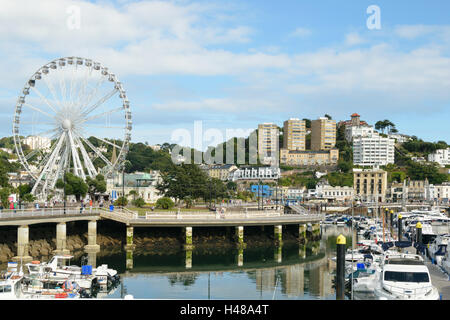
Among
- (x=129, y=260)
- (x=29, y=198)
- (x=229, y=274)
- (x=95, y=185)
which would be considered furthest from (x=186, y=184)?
(x=229, y=274)

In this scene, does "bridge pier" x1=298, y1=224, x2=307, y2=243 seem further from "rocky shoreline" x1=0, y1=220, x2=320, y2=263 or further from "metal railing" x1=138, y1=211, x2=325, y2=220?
"metal railing" x1=138, y1=211, x2=325, y2=220

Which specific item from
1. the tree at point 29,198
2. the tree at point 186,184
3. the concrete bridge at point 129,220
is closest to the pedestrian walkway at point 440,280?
the concrete bridge at point 129,220

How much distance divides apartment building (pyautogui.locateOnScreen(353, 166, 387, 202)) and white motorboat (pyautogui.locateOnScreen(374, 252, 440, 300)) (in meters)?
162

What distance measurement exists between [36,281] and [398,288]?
72.5 feet

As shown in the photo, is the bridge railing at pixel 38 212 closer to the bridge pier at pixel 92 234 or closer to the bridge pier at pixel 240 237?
the bridge pier at pixel 92 234

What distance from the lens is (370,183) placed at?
615ft

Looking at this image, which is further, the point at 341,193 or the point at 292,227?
the point at 341,193

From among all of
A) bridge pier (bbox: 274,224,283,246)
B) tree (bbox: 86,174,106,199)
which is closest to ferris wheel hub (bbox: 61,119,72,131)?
tree (bbox: 86,174,106,199)

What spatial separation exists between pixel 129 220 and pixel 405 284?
36.4 m
